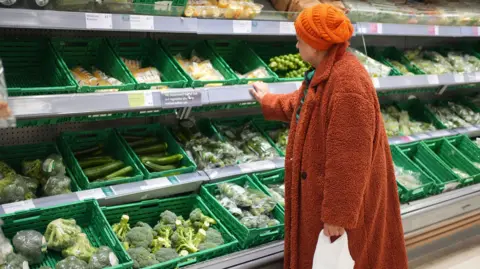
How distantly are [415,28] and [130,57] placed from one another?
76.8 inches

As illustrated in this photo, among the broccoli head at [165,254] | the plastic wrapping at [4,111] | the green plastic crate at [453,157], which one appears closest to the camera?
the plastic wrapping at [4,111]

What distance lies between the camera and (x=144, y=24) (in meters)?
2.09

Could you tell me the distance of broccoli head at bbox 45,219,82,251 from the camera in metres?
1.99

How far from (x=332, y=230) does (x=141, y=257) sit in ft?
2.71

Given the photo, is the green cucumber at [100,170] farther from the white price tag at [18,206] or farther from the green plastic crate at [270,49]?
the green plastic crate at [270,49]

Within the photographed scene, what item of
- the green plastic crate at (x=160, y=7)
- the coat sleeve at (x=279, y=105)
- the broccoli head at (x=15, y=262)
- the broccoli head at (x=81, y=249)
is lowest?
the broccoli head at (x=81, y=249)

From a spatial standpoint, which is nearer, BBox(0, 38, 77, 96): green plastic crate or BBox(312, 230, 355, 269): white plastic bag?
BBox(312, 230, 355, 269): white plastic bag

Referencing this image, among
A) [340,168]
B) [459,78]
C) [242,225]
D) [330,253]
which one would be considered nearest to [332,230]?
[330,253]

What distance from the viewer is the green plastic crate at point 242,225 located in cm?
224

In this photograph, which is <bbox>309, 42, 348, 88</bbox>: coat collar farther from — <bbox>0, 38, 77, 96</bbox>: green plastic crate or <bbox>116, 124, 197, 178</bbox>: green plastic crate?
<bbox>0, 38, 77, 96</bbox>: green plastic crate

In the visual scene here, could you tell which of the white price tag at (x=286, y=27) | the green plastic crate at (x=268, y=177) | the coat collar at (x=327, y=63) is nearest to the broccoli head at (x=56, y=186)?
the green plastic crate at (x=268, y=177)

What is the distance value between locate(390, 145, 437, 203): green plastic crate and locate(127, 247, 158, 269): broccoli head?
64.7 inches

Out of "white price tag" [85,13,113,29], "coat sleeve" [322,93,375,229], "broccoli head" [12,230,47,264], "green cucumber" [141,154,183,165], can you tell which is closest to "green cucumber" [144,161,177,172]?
"green cucumber" [141,154,183,165]

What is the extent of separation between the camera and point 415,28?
324cm
